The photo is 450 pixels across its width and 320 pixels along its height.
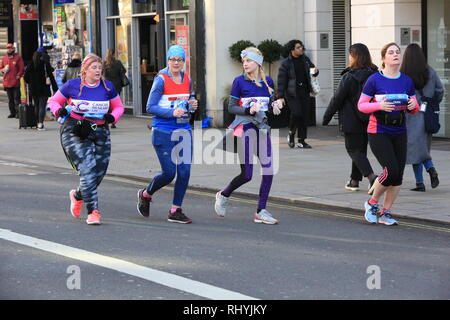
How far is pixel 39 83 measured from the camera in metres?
22.6

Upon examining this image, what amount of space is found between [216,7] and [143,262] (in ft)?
46.4

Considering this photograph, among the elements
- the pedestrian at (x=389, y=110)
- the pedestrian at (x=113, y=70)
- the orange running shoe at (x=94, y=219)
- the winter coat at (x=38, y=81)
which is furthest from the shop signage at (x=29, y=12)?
the pedestrian at (x=389, y=110)

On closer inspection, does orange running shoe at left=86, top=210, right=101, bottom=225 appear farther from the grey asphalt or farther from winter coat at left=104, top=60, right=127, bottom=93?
winter coat at left=104, top=60, right=127, bottom=93

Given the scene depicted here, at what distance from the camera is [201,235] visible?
9.66 metres

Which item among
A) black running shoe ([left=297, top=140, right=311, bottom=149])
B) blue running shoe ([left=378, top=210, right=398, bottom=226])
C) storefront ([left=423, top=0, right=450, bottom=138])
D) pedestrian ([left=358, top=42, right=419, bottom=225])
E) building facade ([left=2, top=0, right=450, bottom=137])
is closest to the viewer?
pedestrian ([left=358, top=42, right=419, bottom=225])

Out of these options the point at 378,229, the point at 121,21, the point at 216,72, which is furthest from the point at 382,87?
the point at 121,21

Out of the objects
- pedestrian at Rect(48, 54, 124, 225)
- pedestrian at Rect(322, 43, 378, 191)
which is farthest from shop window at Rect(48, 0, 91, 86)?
pedestrian at Rect(48, 54, 124, 225)

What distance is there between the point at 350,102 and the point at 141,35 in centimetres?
1384

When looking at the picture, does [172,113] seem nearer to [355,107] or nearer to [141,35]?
[355,107]

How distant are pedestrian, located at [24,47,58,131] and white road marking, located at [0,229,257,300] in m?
13.0

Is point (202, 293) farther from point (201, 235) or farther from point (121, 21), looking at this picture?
point (121, 21)

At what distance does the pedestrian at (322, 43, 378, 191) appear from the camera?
12.2 m
